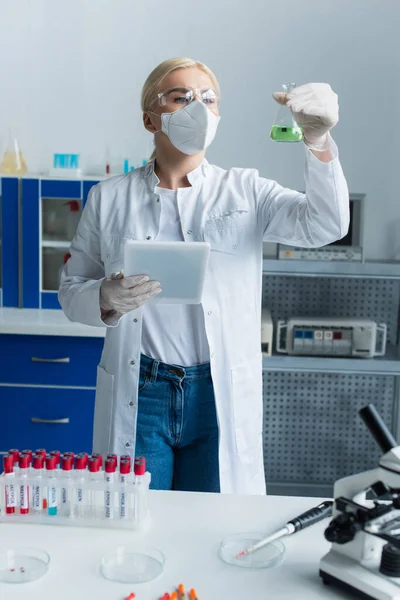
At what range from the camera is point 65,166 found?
3.40 m

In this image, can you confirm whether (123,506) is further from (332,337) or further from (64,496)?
(332,337)

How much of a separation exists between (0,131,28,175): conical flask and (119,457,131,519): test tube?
2.34 metres

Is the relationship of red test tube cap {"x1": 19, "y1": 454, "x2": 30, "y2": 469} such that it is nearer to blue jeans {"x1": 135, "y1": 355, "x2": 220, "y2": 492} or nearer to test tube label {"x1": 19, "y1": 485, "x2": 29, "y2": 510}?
test tube label {"x1": 19, "y1": 485, "x2": 29, "y2": 510}

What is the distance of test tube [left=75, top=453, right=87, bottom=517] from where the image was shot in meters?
1.39

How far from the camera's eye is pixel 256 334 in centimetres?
192

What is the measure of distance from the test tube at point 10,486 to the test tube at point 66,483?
0.09 meters

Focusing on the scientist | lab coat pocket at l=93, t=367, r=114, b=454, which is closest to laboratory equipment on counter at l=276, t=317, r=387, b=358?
the scientist

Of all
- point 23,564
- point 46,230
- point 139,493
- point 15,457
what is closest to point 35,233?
point 46,230

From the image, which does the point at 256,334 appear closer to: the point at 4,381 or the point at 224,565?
the point at 224,565

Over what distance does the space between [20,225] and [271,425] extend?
1.60 m

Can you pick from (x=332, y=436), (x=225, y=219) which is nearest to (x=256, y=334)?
(x=225, y=219)

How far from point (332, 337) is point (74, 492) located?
6.87 feet

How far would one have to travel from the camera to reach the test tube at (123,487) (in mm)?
1371

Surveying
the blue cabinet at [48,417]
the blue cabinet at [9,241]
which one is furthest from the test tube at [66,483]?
the blue cabinet at [9,241]
